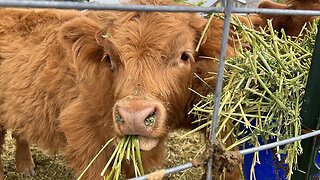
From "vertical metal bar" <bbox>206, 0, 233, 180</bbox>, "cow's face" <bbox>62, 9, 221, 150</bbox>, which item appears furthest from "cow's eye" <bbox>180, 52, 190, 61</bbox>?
"vertical metal bar" <bbox>206, 0, 233, 180</bbox>

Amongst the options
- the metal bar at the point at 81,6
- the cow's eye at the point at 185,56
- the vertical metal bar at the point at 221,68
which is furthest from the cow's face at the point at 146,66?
the metal bar at the point at 81,6

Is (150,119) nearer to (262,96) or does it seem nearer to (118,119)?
(118,119)

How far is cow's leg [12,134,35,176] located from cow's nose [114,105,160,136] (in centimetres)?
279

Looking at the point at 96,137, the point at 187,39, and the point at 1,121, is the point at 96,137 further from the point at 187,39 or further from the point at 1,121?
the point at 1,121

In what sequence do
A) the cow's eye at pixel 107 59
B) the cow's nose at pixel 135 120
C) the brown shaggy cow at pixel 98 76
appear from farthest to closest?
the cow's eye at pixel 107 59
the brown shaggy cow at pixel 98 76
the cow's nose at pixel 135 120

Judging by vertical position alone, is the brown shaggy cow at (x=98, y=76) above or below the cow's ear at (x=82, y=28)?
below

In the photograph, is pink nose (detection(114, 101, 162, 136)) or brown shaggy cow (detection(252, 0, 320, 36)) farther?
brown shaggy cow (detection(252, 0, 320, 36))

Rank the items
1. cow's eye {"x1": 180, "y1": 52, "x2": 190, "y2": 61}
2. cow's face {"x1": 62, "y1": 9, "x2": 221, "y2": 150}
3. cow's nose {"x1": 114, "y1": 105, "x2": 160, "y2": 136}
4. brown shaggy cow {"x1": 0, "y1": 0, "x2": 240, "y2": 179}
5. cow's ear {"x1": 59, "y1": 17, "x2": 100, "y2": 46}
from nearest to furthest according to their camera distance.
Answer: cow's nose {"x1": 114, "y1": 105, "x2": 160, "y2": 136}, cow's face {"x1": 62, "y1": 9, "x2": 221, "y2": 150}, brown shaggy cow {"x1": 0, "y1": 0, "x2": 240, "y2": 179}, cow's eye {"x1": 180, "y1": 52, "x2": 190, "y2": 61}, cow's ear {"x1": 59, "y1": 17, "x2": 100, "y2": 46}

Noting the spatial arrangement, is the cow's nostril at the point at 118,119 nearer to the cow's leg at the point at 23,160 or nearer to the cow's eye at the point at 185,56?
the cow's eye at the point at 185,56

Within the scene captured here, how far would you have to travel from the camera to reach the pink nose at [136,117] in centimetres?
193

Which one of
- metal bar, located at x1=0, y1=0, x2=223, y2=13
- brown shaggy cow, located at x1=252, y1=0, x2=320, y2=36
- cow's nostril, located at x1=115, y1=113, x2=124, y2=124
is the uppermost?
brown shaggy cow, located at x1=252, y1=0, x2=320, y2=36

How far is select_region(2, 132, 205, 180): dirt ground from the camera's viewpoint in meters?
4.41

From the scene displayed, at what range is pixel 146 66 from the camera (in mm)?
2305

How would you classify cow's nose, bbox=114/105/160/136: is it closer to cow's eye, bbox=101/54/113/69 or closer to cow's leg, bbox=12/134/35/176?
cow's eye, bbox=101/54/113/69
